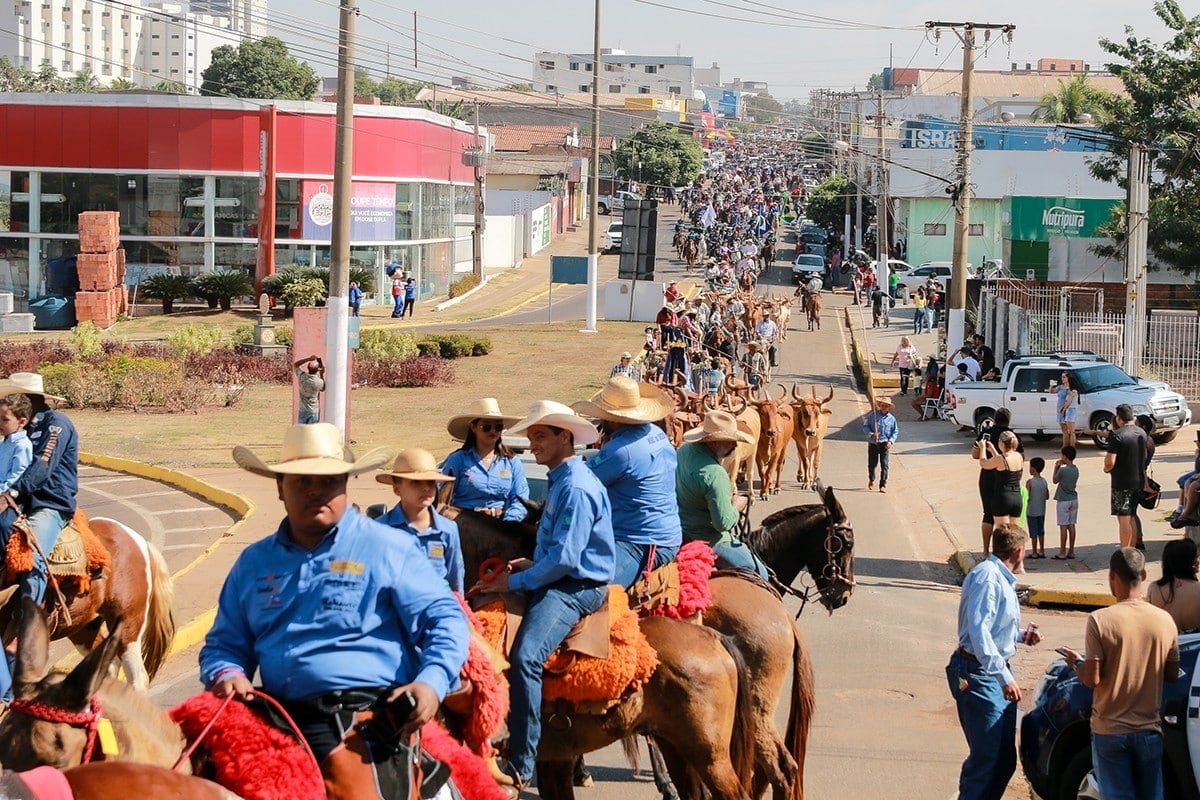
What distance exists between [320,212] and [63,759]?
160 feet

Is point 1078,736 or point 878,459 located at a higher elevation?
point 1078,736

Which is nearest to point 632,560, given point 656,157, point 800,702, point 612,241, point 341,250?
point 800,702

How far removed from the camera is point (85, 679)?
5039 millimetres

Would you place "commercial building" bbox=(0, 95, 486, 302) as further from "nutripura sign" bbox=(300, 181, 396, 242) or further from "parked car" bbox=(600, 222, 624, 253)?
"parked car" bbox=(600, 222, 624, 253)

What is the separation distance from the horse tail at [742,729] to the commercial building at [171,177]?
145 feet

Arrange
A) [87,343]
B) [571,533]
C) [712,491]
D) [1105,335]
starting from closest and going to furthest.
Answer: [571,533], [712,491], [1105,335], [87,343]

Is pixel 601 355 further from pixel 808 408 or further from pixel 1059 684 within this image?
pixel 1059 684

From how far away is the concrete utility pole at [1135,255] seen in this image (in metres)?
32.3

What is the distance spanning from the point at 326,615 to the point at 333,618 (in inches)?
1.0

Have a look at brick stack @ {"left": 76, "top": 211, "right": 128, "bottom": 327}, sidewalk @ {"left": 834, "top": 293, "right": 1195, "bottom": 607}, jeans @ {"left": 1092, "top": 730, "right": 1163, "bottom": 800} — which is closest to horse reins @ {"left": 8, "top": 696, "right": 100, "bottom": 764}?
jeans @ {"left": 1092, "top": 730, "right": 1163, "bottom": 800}

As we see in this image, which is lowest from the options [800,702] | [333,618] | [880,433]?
[800,702]

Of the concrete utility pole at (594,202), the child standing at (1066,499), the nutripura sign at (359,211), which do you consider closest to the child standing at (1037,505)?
the child standing at (1066,499)

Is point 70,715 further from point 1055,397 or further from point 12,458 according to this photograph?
point 1055,397

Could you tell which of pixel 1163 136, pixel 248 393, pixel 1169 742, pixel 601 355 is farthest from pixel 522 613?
pixel 1163 136
